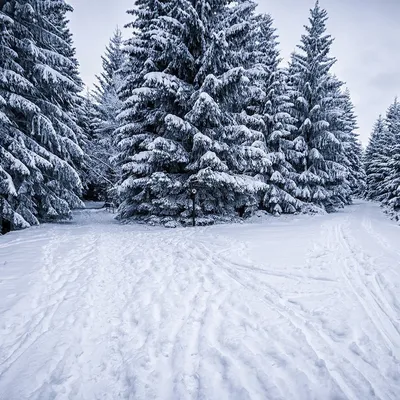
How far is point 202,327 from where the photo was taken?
2.93 m

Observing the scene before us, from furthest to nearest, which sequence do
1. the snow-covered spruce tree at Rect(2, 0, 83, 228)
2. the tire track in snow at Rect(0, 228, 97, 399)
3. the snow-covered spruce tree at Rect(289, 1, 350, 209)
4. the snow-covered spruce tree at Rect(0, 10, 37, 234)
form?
the snow-covered spruce tree at Rect(289, 1, 350, 209) < the snow-covered spruce tree at Rect(2, 0, 83, 228) < the snow-covered spruce tree at Rect(0, 10, 37, 234) < the tire track in snow at Rect(0, 228, 97, 399)

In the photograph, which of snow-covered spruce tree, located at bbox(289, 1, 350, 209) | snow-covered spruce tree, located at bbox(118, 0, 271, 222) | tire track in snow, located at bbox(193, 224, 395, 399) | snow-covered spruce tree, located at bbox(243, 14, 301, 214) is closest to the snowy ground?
tire track in snow, located at bbox(193, 224, 395, 399)

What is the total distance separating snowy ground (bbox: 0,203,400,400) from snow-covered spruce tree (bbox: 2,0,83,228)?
511cm

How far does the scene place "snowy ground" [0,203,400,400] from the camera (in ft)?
6.89

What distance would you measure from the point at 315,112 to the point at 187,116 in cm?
1157

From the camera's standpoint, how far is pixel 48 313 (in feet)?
10.7

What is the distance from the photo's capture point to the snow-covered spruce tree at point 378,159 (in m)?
31.8

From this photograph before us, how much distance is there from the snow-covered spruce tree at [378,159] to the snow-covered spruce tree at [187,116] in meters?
27.4

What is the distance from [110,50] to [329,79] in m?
18.7

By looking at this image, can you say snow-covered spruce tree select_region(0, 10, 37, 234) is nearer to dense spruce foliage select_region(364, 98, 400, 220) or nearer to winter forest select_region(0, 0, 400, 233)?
winter forest select_region(0, 0, 400, 233)

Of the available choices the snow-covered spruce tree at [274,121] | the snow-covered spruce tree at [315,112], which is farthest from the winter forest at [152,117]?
the snow-covered spruce tree at [315,112]

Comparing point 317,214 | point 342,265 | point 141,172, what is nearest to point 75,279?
point 342,265

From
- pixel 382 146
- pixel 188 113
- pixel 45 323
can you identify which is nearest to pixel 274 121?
pixel 188 113

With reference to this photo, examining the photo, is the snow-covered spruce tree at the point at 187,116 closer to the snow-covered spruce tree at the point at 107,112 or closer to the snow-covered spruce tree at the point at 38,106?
the snow-covered spruce tree at the point at 38,106
